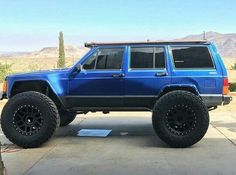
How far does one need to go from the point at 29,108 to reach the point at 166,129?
2.48 m

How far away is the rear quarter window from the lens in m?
8.92

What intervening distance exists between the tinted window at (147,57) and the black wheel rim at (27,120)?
1.95 metres

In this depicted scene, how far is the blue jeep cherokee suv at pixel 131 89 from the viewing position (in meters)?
8.50

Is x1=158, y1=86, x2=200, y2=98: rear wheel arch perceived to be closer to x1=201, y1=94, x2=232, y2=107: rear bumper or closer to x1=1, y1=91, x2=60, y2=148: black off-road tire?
x1=201, y1=94, x2=232, y2=107: rear bumper

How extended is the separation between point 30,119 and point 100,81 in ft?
4.75

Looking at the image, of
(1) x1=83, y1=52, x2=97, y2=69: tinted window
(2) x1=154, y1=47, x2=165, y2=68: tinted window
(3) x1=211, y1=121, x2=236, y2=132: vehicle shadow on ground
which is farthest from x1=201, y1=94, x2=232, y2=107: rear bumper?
(1) x1=83, y1=52, x2=97, y2=69: tinted window

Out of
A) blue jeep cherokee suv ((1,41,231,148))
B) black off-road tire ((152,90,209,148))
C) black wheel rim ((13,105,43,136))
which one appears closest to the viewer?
black off-road tire ((152,90,209,148))

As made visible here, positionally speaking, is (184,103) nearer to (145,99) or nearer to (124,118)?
(145,99)

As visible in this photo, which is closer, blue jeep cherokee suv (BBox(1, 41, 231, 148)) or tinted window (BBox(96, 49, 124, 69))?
blue jeep cherokee suv (BBox(1, 41, 231, 148))

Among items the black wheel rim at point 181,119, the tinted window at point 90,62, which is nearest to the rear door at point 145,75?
the black wheel rim at point 181,119

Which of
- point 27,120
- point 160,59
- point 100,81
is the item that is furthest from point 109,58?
point 27,120

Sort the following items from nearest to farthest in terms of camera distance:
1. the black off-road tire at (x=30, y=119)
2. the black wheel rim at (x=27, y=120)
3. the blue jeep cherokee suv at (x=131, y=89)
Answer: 1. the blue jeep cherokee suv at (x=131, y=89)
2. the black off-road tire at (x=30, y=119)
3. the black wheel rim at (x=27, y=120)

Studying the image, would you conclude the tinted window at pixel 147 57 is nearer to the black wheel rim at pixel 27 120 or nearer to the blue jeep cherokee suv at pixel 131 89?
the blue jeep cherokee suv at pixel 131 89

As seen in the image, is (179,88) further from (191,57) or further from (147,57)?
(147,57)
